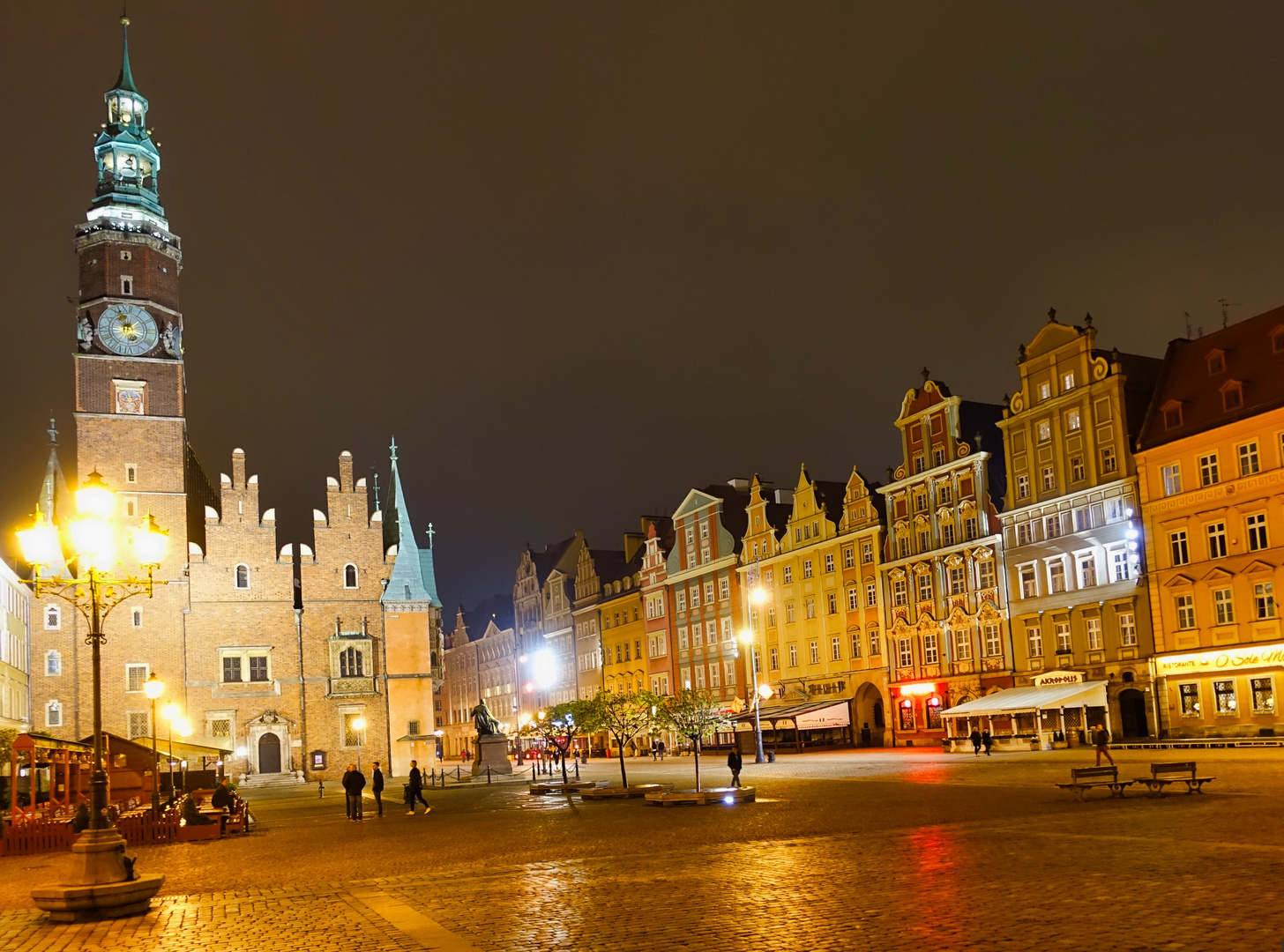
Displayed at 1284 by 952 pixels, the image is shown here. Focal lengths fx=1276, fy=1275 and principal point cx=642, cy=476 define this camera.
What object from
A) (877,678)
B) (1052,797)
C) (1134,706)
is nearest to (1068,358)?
(1134,706)

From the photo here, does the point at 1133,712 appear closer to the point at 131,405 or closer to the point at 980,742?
the point at 980,742

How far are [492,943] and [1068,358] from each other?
4742cm

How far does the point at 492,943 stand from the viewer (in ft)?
36.1

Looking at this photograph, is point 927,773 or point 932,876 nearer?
point 932,876

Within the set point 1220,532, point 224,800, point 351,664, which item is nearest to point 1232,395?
point 1220,532

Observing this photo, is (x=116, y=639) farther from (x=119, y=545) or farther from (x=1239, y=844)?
(x=1239, y=844)

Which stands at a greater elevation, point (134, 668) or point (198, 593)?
point (198, 593)

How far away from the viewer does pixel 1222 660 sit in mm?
45969

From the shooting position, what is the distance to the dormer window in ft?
154

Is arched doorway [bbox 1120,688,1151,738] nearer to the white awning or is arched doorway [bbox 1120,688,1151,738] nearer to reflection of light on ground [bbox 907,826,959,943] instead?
the white awning

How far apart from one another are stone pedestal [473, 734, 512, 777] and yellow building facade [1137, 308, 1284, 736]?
85.4 ft

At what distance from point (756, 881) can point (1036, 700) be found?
1512 inches

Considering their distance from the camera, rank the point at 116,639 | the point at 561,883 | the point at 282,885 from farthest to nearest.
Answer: the point at 116,639 < the point at 282,885 < the point at 561,883

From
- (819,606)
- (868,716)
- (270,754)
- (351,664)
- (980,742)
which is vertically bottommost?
(980,742)
